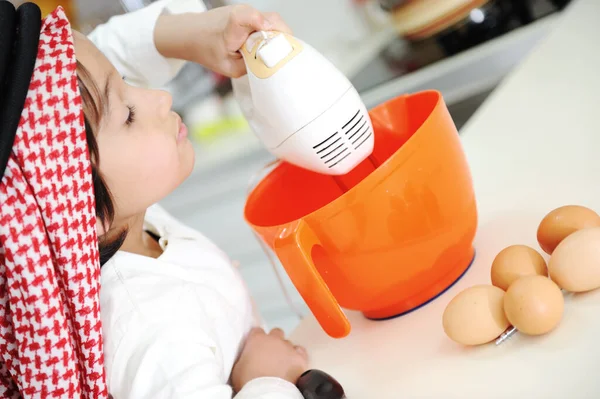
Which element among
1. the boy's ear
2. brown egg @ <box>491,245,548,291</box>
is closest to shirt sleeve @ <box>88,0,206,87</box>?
the boy's ear

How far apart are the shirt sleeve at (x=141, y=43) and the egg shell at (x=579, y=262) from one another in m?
0.60

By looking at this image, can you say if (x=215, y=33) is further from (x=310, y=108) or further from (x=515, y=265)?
(x=515, y=265)

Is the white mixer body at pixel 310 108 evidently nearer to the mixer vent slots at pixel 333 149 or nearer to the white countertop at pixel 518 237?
the mixer vent slots at pixel 333 149

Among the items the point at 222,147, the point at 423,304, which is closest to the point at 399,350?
the point at 423,304

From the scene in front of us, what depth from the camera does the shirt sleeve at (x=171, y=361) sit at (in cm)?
61

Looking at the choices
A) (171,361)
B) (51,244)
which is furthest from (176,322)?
(51,244)

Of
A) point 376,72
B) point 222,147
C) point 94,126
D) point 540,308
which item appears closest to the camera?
point 540,308

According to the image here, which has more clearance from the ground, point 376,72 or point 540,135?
point 540,135

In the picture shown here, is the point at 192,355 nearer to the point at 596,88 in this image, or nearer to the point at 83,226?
the point at 83,226

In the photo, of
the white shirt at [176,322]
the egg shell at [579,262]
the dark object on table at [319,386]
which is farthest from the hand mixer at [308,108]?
the egg shell at [579,262]

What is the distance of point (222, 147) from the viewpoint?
1.62 m

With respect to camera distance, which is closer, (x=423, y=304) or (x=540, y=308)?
(x=540, y=308)

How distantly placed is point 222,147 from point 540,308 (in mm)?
1191

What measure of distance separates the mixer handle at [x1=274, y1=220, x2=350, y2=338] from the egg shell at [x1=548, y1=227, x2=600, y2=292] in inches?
7.6
